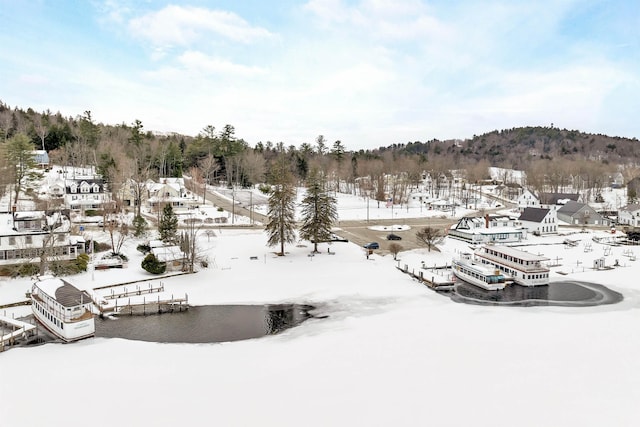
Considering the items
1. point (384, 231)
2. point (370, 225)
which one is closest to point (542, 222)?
point (384, 231)

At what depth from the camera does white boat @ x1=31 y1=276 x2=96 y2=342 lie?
2403 cm

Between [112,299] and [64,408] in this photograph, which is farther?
[112,299]

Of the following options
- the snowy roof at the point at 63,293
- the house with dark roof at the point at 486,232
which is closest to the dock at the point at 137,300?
the snowy roof at the point at 63,293

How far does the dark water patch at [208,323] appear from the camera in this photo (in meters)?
25.1

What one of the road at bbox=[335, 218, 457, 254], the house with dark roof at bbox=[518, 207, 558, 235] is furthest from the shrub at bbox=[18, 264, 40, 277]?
the house with dark roof at bbox=[518, 207, 558, 235]

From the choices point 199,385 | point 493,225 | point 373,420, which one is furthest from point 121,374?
point 493,225

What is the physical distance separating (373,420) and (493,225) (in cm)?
4892

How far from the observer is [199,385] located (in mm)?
18906

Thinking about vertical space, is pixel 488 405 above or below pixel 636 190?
below

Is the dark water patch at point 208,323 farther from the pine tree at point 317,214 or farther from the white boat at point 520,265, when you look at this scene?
the white boat at point 520,265

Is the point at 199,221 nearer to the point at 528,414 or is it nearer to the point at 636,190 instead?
the point at 528,414

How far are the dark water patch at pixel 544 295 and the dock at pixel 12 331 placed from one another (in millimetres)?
28220

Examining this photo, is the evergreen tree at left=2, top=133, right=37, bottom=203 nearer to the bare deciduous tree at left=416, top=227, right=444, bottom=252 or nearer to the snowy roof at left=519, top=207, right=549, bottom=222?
the bare deciduous tree at left=416, top=227, right=444, bottom=252

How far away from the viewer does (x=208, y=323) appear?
1072 inches
